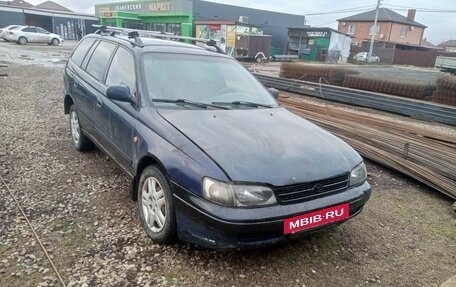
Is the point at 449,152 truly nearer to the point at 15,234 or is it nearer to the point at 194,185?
the point at 194,185

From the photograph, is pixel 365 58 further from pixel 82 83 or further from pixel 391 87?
pixel 82 83

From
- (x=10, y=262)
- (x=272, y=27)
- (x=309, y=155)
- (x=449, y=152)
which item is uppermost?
(x=272, y=27)

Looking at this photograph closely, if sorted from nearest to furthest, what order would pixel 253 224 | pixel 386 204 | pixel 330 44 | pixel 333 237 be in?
1. pixel 253 224
2. pixel 333 237
3. pixel 386 204
4. pixel 330 44

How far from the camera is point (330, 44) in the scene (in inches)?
1321

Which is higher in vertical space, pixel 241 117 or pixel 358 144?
pixel 241 117

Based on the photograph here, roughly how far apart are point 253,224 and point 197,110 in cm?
135

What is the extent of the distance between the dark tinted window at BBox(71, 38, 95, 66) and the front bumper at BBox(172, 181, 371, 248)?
325cm

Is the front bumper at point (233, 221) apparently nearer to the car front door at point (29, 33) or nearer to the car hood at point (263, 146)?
the car hood at point (263, 146)

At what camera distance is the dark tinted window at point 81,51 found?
507 centimetres

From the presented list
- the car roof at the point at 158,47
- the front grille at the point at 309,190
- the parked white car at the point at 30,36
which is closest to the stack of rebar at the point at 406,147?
the front grille at the point at 309,190

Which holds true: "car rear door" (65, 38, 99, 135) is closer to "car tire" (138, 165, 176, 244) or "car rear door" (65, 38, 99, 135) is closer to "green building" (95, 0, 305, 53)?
"car tire" (138, 165, 176, 244)

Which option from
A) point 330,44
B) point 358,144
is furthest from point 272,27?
point 358,144

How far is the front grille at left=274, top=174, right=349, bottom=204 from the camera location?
102 inches

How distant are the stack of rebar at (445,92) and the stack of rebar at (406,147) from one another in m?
4.59
